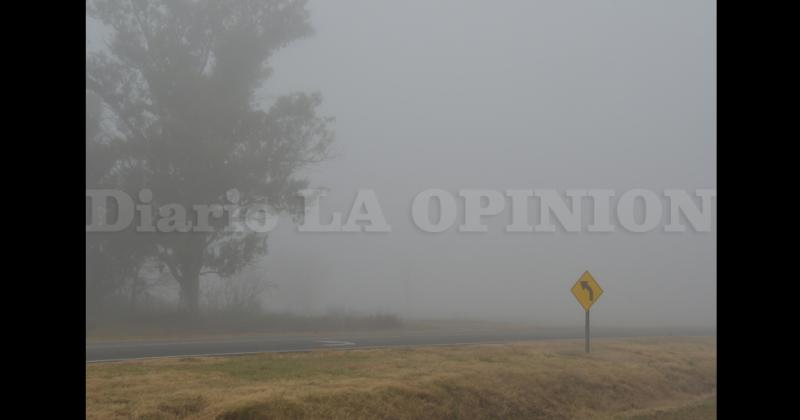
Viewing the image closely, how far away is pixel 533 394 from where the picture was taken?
1337 cm

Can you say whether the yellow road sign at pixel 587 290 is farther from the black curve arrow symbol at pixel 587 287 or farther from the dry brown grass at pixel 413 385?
the dry brown grass at pixel 413 385

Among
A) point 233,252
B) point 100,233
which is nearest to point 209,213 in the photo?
point 233,252

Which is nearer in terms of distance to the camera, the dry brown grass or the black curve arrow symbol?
the dry brown grass

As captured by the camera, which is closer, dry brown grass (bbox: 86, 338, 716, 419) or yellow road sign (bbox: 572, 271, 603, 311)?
dry brown grass (bbox: 86, 338, 716, 419)

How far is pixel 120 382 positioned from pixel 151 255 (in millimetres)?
16318

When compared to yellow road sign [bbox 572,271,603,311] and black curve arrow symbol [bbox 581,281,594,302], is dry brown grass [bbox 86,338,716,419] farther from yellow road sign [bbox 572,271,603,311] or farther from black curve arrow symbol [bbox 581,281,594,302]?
black curve arrow symbol [bbox 581,281,594,302]

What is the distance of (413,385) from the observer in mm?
12156

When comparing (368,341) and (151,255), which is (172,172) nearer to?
(151,255)

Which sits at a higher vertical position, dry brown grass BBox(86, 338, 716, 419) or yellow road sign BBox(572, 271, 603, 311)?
yellow road sign BBox(572, 271, 603, 311)

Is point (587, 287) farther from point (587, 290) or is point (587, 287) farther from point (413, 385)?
point (413, 385)

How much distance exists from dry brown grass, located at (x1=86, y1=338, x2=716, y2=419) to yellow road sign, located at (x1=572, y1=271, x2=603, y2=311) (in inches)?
53.1

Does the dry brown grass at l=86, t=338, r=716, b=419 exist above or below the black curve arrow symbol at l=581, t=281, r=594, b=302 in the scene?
below

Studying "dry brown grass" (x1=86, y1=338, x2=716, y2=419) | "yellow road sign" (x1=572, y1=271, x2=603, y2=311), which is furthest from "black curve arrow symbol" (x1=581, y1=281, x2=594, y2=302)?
"dry brown grass" (x1=86, y1=338, x2=716, y2=419)

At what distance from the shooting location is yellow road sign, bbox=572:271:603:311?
1742cm
